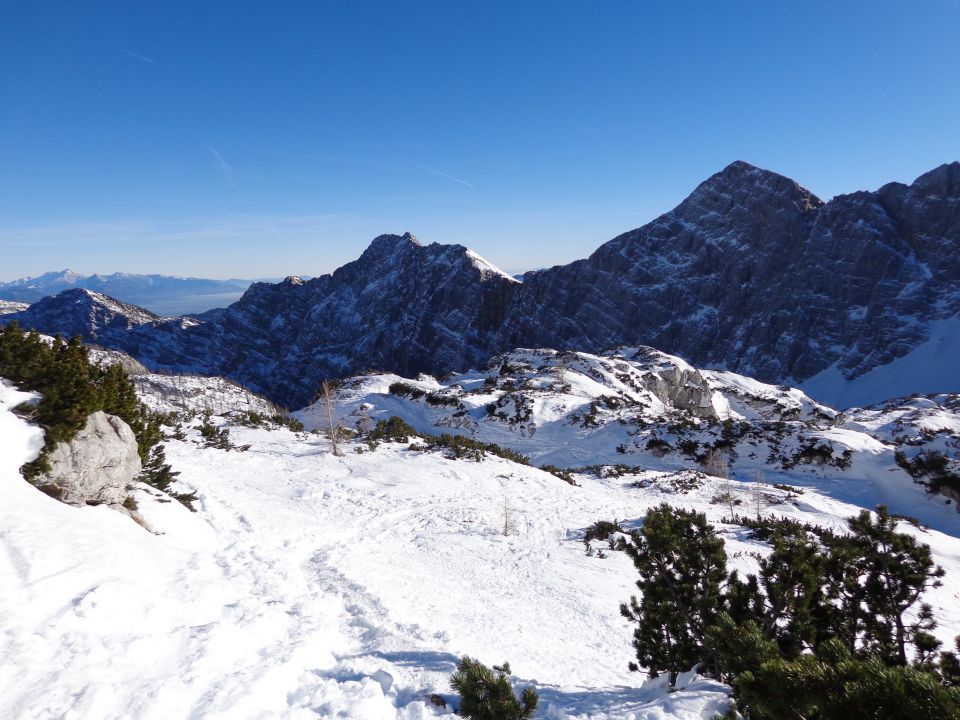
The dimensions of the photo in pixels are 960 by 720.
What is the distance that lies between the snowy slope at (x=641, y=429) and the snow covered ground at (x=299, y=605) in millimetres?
13789

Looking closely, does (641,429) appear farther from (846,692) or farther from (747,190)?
(747,190)

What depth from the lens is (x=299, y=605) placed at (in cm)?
846

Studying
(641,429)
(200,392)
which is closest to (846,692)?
(641,429)

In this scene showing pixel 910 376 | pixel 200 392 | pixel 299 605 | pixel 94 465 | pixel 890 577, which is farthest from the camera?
pixel 200 392

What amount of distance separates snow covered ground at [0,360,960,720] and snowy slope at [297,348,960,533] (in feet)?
45.2

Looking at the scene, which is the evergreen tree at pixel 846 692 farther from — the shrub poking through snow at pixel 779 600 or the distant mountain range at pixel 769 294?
the distant mountain range at pixel 769 294

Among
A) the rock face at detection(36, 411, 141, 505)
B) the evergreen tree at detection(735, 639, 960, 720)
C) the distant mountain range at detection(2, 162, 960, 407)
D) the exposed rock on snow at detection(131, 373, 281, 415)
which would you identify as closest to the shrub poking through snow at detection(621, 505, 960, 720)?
the evergreen tree at detection(735, 639, 960, 720)

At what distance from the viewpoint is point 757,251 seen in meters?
144

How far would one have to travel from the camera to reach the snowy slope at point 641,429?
1254 inches

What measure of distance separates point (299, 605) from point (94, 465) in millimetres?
5930

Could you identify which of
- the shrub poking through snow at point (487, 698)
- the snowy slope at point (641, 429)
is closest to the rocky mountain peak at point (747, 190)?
the snowy slope at point (641, 429)

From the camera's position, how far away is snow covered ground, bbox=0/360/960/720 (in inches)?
206

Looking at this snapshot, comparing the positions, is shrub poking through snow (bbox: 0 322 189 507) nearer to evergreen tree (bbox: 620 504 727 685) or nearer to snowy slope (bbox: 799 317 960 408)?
evergreen tree (bbox: 620 504 727 685)

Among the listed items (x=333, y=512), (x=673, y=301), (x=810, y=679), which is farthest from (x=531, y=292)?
(x=810, y=679)
